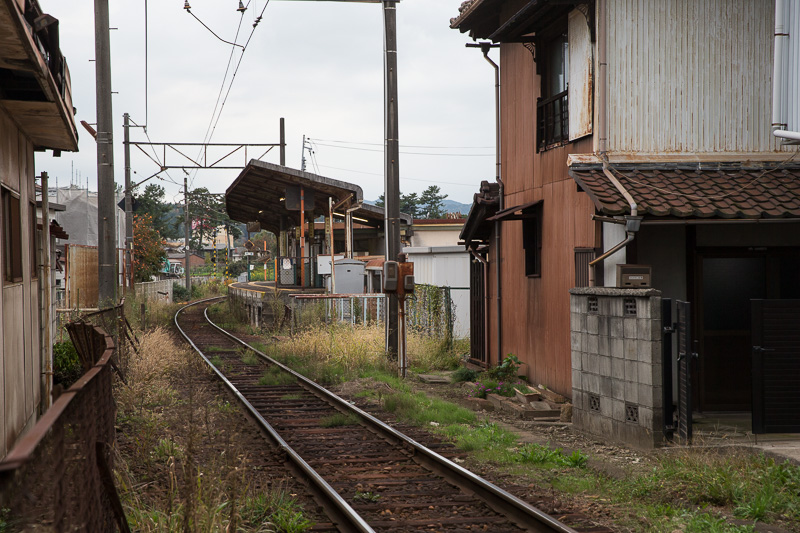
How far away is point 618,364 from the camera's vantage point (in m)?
9.54

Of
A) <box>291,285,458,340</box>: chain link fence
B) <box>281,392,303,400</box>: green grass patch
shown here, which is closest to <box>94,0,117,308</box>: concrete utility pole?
<box>281,392,303,400</box>: green grass patch

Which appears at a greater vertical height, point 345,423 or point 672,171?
point 672,171

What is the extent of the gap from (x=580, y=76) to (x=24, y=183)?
7.67 meters

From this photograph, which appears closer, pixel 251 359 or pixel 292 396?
pixel 292 396

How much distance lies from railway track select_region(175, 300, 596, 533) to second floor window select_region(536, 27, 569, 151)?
17.6 ft

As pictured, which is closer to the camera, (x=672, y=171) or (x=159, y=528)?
(x=159, y=528)

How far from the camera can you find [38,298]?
10734mm

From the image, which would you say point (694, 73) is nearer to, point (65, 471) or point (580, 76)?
point (580, 76)

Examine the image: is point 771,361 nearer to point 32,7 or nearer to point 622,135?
point 622,135

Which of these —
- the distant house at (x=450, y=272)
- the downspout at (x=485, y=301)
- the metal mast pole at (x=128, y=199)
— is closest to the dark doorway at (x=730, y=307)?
the downspout at (x=485, y=301)

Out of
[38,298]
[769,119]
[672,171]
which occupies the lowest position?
[38,298]

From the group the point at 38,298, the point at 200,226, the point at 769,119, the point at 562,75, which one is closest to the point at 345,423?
the point at 38,298

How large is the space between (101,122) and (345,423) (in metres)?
9.26

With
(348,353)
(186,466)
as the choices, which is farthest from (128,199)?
(186,466)
